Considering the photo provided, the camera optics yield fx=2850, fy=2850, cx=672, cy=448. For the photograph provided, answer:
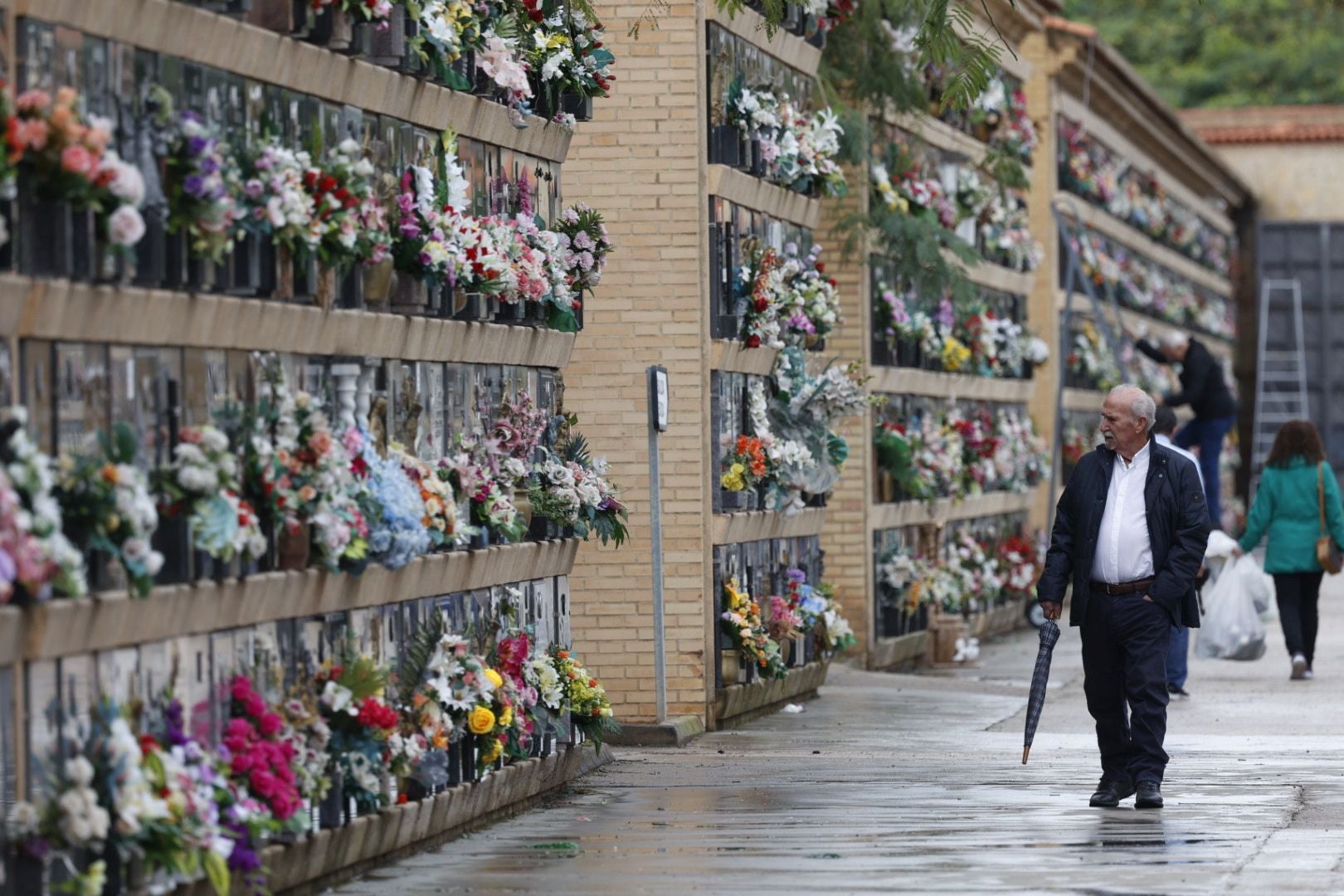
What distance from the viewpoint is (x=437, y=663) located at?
36.0ft

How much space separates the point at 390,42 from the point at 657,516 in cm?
530

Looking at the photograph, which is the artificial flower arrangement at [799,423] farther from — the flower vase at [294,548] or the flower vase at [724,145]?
the flower vase at [294,548]

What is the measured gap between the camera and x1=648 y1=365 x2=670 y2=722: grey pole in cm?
1511

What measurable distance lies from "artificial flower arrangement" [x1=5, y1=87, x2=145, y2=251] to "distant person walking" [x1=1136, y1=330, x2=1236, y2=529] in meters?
16.5

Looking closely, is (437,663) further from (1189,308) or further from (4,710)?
(1189,308)

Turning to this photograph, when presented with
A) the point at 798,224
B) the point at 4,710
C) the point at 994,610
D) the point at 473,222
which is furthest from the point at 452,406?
the point at 994,610

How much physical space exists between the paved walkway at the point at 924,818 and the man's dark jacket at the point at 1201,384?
6.89m

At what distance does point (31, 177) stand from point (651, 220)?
27.4 ft

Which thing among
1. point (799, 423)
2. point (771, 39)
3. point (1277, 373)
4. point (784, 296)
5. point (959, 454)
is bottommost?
point (959, 454)

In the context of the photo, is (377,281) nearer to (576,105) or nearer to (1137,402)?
(576,105)

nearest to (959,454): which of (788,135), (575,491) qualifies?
(788,135)

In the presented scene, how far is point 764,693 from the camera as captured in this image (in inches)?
680

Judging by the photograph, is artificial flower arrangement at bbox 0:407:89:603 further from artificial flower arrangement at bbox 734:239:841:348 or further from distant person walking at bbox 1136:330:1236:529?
distant person walking at bbox 1136:330:1236:529

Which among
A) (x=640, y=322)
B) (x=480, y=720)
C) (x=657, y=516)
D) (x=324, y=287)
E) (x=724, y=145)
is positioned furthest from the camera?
(x=724, y=145)
